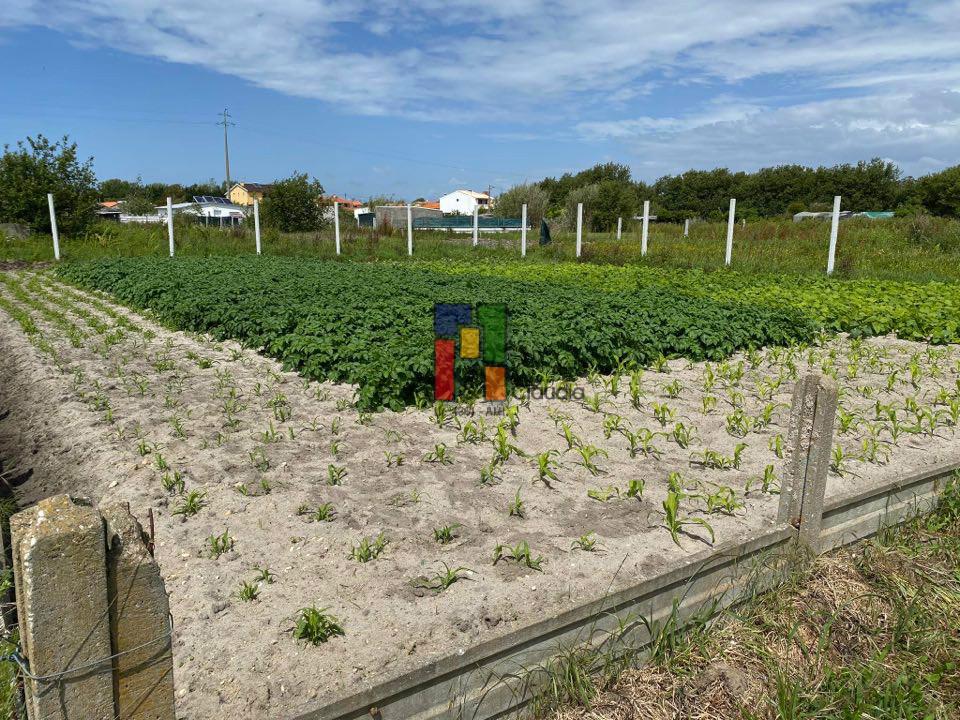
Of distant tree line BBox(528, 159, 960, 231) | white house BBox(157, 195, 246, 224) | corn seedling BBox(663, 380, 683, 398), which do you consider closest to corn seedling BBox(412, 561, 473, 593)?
corn seedling BBox(663, 380, 683, 398)

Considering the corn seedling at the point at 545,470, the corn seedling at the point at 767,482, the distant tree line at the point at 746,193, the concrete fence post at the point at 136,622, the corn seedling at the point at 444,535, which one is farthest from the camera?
the distant tree line at the point at 746,193

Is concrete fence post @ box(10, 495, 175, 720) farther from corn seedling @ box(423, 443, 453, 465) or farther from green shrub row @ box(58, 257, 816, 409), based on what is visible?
green shrub row @ box(58, 257, 816, 409)

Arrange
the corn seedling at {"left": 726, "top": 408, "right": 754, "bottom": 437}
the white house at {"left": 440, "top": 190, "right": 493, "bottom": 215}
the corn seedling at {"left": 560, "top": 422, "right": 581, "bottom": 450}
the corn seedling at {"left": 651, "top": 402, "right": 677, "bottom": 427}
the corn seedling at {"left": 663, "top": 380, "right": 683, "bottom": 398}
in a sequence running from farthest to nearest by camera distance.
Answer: the white house at {"left": 440, "top": 190, "right": 493, "bottom": 215}, the corn seedling at {"left": 663, "top": 380, "right": 683, "bottom": 398}, the corn seedling at {"left": 651, "top": 402, "right": 677, "bottom": 427}, the corn seedling at {"left": 726, "top": 408, "right": 754, "bottom": 437}, the corn seedling at {"left": 560, "top": 422, "right": 581, "bottom": 450}

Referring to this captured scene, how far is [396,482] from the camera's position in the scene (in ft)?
13.9

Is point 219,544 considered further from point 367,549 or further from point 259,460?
point 259,460

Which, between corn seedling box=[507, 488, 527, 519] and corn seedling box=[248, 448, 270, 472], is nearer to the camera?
corn seedling box=[507, 488, 527, 519]

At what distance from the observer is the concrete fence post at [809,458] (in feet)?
10.9

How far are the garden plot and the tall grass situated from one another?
401 inches

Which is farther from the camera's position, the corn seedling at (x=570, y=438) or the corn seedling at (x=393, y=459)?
the corn seedling at (x=570, y=438)

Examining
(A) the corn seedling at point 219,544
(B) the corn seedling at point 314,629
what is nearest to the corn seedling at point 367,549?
(B) the corn seedling at point 314,629

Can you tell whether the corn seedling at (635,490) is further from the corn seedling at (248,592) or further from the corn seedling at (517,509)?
the corn seedling at (248,592)

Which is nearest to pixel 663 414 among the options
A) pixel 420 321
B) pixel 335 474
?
pixel 335 474

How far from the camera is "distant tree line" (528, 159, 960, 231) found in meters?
41.1

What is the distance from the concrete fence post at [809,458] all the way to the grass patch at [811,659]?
9.9 inches
